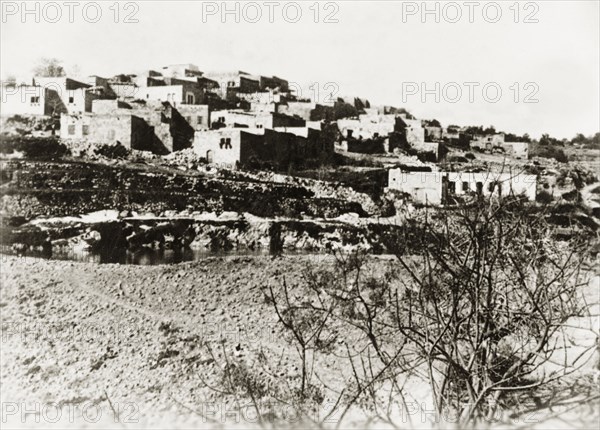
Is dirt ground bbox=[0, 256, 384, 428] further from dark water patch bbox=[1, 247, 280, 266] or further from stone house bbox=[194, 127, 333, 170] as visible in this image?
stone house bbox=[194, 127, 333, 170]

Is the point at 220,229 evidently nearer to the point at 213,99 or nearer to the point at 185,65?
the point at 213,99

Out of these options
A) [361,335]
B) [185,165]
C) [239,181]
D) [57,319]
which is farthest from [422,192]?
[57,319]

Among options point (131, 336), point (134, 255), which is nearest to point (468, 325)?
point (131, 336)

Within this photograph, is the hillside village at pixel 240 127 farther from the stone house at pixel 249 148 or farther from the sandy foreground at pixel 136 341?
the sandy foreground at pixel 136 341

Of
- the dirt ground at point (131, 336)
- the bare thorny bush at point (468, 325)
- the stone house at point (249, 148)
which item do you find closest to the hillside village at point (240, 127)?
the stone house at point (249, 148)

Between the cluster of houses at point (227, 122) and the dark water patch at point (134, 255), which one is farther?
the cluster of houses at point (227, 122)

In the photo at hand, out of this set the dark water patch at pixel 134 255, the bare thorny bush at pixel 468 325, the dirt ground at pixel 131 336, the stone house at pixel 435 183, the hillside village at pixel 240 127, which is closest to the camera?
the bare thorny bush at pixel 468 325
